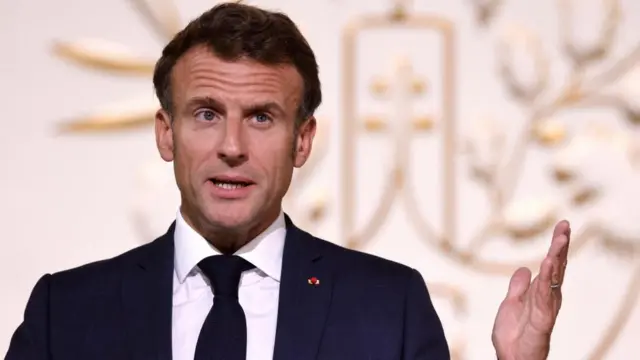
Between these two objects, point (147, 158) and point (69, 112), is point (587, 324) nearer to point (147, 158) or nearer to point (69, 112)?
point (147, 158)

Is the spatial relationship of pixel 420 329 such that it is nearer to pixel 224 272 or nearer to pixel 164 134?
pixel 224 272

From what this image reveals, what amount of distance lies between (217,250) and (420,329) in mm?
304

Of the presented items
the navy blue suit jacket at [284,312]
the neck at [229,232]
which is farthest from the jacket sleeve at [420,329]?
the neck at [229,232]

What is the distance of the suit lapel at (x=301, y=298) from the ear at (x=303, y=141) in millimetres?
109

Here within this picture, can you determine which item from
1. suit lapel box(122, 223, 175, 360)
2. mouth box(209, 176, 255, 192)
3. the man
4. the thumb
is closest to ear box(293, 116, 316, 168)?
the man

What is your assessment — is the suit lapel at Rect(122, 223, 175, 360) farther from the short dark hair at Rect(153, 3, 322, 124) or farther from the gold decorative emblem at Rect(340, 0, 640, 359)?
the gold decorative emblem at Rect(340, 0, 640, 359)

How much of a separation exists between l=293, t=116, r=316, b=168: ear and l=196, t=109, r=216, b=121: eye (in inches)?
5.2

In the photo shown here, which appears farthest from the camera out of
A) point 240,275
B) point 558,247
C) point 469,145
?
point 469,145

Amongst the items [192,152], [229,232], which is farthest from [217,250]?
[192,152]

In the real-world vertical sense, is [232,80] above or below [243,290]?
above

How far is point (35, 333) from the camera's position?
5.16 ft

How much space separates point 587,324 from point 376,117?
0.63 metres

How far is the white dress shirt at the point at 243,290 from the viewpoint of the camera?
61.9 inches

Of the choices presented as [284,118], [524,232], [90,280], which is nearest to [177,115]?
[284,118]
